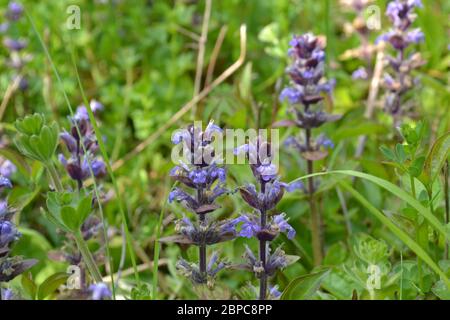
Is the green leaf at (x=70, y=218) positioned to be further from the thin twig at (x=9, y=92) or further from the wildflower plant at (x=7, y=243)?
the thin twig at (x=9, y=92)

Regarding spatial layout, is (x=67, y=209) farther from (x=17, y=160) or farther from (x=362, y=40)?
(x=362, y=40)

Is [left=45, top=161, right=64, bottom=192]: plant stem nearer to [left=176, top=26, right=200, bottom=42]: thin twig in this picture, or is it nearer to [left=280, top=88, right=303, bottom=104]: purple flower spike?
[left=280, top=88, right=303, bottom=104]: purple flower spike

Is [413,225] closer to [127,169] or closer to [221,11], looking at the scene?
[127,169]

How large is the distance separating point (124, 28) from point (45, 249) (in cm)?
192

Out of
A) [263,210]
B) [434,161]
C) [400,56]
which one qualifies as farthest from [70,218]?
[400,56]

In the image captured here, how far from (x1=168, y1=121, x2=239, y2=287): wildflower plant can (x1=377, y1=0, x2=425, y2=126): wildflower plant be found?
1.19m

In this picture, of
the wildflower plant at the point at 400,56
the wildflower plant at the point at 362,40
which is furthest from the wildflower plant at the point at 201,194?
the wildflower plant at the point at 362,40

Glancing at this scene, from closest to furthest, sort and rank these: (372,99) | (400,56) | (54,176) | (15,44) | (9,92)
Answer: (54,176) < (400,56) < (372,99) < (9,92) < (15,44)

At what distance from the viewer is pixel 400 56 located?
2.87 meters

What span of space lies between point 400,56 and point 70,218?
166 centimetres

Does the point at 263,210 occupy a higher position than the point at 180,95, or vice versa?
the point at 180,95

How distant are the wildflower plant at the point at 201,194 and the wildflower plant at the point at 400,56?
1.19 meters

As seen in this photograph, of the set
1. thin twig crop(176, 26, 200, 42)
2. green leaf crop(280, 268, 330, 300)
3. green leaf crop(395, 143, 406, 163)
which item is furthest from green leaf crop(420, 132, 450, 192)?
thin twig crop(176, 26, 200, 42)

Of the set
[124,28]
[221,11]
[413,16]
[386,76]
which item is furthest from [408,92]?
[124,28]
